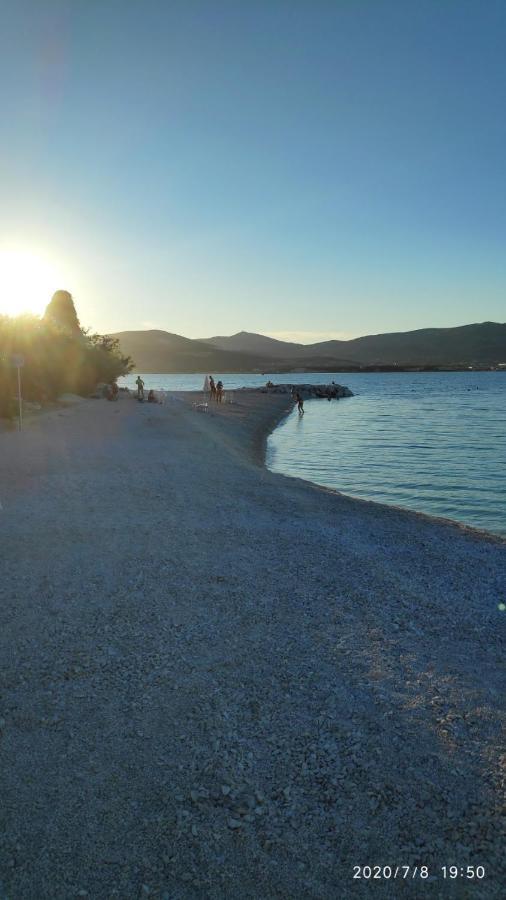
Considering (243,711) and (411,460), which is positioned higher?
(411,460)

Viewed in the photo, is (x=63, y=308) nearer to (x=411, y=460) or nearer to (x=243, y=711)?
(x=411, y=460)

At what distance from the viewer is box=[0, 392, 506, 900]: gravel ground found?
12.6ft

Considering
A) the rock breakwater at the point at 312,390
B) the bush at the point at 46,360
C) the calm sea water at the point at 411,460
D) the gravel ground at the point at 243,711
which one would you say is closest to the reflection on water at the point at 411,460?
the calm sea water at the point at 411,460

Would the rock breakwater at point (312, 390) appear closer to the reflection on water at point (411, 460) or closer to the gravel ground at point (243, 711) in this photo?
the reflection on water at point (411, 460)

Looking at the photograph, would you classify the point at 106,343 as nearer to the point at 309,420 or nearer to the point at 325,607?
the point at 309,420

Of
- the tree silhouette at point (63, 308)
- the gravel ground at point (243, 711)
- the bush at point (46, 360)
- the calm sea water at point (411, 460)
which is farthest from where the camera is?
the tree silhouette at point (63, 308)

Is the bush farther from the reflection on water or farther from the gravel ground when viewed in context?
the gravel ground

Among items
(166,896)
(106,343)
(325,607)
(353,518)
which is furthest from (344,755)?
(106,343)

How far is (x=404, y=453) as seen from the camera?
28031 mm

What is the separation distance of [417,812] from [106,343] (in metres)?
53.1

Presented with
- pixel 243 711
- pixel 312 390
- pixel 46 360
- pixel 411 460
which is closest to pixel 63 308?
pixel 46 360

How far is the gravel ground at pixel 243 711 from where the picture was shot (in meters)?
3.84

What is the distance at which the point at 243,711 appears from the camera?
5.35m

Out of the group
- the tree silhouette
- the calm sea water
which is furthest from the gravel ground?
the tree silhouette
